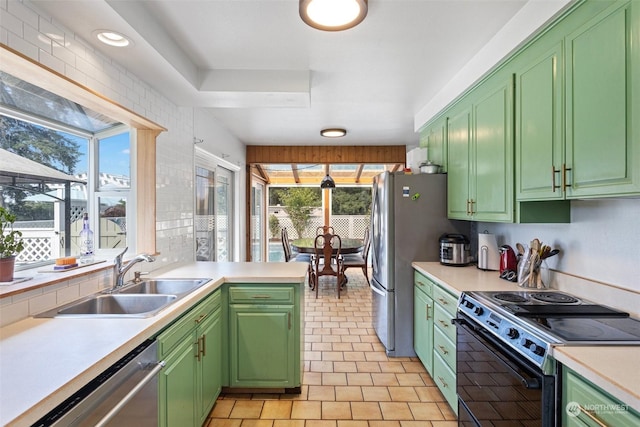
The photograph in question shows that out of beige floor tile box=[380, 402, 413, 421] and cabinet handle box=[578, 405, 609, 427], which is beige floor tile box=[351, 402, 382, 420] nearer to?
beige floor tile box=[380, 402, 413, 421]

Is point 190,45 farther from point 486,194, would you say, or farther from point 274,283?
point 486,194

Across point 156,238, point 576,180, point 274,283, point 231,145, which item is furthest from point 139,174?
point 576,180

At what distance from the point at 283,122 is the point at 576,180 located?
126 inches

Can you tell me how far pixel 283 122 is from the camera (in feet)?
13.1

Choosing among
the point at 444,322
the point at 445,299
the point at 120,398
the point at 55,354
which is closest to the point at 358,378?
the point at 444,322

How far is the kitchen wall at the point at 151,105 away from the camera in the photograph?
4.45ft

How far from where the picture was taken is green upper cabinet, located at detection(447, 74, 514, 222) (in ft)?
6.39

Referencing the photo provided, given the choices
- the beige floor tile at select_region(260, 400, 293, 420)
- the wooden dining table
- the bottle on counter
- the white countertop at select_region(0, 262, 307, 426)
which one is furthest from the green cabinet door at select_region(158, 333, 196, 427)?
the wooden dining table

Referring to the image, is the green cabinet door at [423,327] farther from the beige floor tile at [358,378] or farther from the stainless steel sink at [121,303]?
the stainless steel sink at [121,303]

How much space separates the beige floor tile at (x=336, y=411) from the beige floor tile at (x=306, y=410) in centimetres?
Result: 4

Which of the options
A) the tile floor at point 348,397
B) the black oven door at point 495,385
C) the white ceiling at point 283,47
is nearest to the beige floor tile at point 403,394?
the tile floor at point 348,397

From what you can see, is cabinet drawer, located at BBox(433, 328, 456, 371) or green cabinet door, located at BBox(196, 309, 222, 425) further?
cabinet drawer, located at BBox(433, 328, 456, 371)

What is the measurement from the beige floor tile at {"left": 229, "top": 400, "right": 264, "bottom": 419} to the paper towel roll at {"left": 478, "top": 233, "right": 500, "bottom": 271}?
1.94 metres

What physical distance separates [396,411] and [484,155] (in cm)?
185
